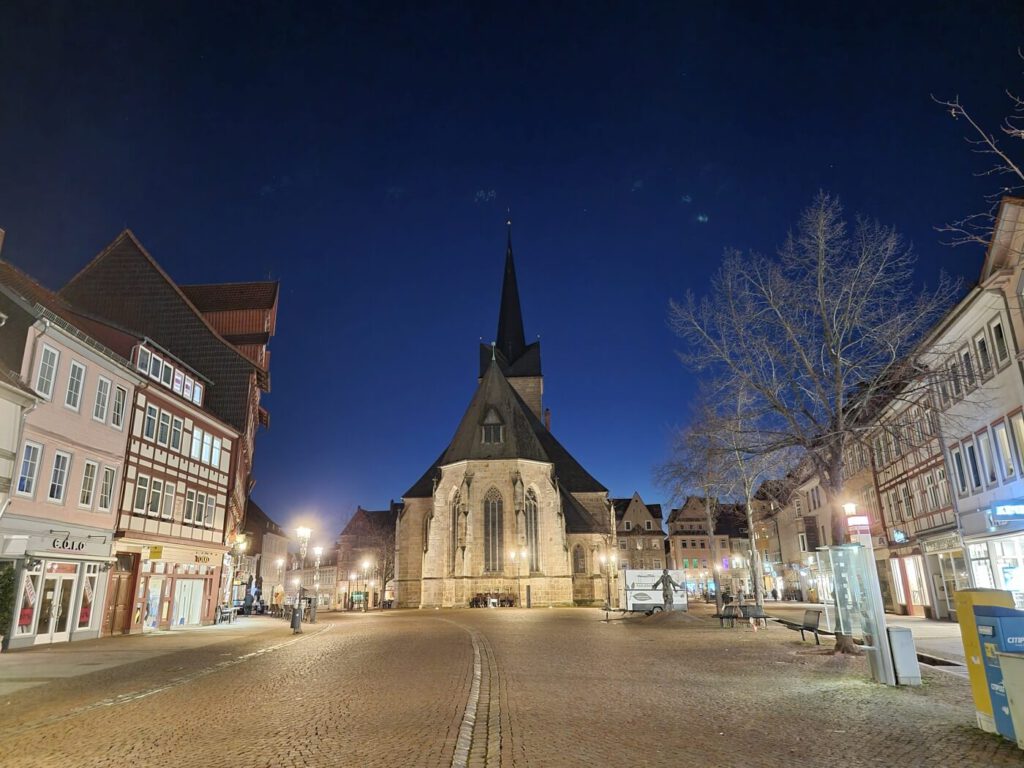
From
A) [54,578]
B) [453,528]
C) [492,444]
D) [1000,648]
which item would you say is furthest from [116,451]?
[492,444]

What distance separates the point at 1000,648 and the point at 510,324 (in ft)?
239

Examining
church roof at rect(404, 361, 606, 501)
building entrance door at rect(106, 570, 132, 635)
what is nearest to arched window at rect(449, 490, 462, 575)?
church roof at rect(404, 361, 606, 501)

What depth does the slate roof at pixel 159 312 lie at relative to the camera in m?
34.0

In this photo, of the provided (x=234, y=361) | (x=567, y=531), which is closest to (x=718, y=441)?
(x=234, y=361)

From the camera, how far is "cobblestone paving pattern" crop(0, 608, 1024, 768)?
708 centimetres

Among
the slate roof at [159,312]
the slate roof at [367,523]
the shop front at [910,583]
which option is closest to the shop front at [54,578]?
the slate roof at [159,312]

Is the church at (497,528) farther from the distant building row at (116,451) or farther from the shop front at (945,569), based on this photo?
the shop front at (945,569)

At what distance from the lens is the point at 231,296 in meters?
42.1

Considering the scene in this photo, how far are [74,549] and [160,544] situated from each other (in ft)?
18.5

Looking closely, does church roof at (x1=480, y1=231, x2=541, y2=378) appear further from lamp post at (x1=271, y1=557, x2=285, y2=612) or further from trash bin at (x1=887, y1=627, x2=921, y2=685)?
trash bin at (x1=887, y1=627, x2=921, y2=685)

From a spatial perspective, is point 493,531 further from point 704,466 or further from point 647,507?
point 647,507

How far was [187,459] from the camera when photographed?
29.5 m

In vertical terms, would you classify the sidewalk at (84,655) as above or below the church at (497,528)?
below

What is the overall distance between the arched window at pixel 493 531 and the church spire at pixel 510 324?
90.8 ft
